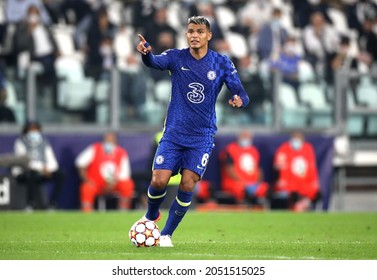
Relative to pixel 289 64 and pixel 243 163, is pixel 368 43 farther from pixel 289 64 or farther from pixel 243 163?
pixel 243 163

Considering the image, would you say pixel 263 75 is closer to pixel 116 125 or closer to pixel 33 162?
pixel 116 125

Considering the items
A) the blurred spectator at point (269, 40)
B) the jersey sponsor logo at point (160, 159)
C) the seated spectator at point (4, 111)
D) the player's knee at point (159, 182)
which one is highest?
the blurred spectator at point (269, 40)

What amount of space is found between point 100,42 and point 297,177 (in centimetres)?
472

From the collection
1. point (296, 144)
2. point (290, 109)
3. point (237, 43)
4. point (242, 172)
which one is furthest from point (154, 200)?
point (237, 43)

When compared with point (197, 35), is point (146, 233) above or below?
below

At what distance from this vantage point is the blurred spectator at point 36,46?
71.9 ft

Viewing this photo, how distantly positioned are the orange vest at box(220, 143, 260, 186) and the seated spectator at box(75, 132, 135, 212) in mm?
1842

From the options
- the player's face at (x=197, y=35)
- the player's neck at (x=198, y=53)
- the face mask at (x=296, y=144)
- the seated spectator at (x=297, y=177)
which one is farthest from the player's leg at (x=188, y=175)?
the face mask at (x=296, y=144)

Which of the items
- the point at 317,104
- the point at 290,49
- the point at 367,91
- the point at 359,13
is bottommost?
the point at 317,104

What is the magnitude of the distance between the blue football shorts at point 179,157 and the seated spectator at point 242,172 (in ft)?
33.7

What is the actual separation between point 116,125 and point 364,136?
16.3 feet

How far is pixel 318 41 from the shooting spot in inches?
980

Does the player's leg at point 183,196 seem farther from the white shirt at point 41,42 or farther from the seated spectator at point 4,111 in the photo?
the white shirt at point 41,42
